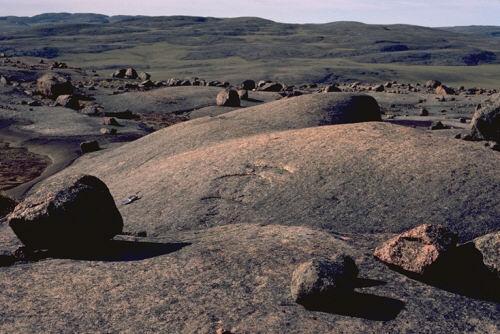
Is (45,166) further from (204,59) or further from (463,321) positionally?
(204,59)

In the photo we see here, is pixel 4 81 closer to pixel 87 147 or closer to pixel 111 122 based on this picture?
pixel 111 122

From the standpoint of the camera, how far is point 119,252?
28.0ft

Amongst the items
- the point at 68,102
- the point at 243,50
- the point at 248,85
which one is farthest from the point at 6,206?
the point at 243,50

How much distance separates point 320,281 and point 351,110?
11.4m

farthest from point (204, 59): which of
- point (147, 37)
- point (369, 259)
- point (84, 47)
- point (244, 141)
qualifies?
point (369, 259)

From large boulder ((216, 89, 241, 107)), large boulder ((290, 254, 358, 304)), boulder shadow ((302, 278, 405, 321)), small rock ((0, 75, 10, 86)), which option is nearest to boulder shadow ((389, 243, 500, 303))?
boulder shadow ((302, 278, 405, 321))

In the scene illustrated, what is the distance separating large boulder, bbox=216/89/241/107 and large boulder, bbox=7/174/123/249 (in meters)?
19.2

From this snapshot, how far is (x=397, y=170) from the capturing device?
11445 mm

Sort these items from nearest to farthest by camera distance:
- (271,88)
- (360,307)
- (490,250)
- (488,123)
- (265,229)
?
(360,307) → (490,250) → (265,229) → (488,123) → (271,88)

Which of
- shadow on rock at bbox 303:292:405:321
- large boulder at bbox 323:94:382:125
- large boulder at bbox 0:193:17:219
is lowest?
large boulder at bbox 0:193:17:219

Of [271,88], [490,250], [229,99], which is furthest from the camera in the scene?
[271,88]

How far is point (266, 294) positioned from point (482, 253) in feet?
9.10

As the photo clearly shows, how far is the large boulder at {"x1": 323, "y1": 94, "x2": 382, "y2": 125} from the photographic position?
1700 cm

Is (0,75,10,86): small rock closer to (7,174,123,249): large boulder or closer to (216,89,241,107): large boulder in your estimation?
(216,89,241,107): large boulder
